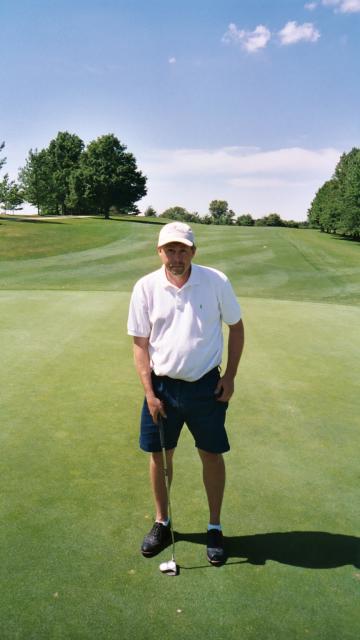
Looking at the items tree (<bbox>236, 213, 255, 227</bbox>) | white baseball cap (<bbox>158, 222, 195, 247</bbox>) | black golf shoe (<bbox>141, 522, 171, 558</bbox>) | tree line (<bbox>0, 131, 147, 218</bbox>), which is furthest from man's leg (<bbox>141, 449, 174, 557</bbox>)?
tree (<bbox>236, 213, 255, 227</bbox>)

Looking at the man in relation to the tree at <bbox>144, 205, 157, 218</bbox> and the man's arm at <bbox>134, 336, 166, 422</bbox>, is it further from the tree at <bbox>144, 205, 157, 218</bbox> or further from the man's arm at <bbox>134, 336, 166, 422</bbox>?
the tree at <bbox>144, 205, 157, 218</bbox>

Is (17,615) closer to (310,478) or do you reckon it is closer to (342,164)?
(310,478)

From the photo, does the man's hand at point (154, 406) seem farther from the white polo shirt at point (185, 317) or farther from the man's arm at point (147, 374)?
the white polo shirt at point (185, 317)

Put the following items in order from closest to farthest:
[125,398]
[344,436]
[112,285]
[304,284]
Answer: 1. [344,436]
2. [125,398]
3. [112,285]
4. [304,284]

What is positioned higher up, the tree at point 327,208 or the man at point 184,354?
the tree at point 327,208

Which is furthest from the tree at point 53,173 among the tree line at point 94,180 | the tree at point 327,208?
the tree at point 327,208

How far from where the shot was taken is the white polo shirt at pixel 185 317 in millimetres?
3105

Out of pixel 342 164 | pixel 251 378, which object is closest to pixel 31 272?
pixel 251 378

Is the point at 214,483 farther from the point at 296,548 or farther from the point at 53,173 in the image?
the point at 53,173

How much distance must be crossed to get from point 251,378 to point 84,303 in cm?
574

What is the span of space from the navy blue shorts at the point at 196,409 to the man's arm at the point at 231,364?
51 millimetres

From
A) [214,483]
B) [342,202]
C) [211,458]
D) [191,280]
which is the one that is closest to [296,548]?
[214,483]

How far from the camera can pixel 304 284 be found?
754 inches

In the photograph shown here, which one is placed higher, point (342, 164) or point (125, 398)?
point (342, 164)
